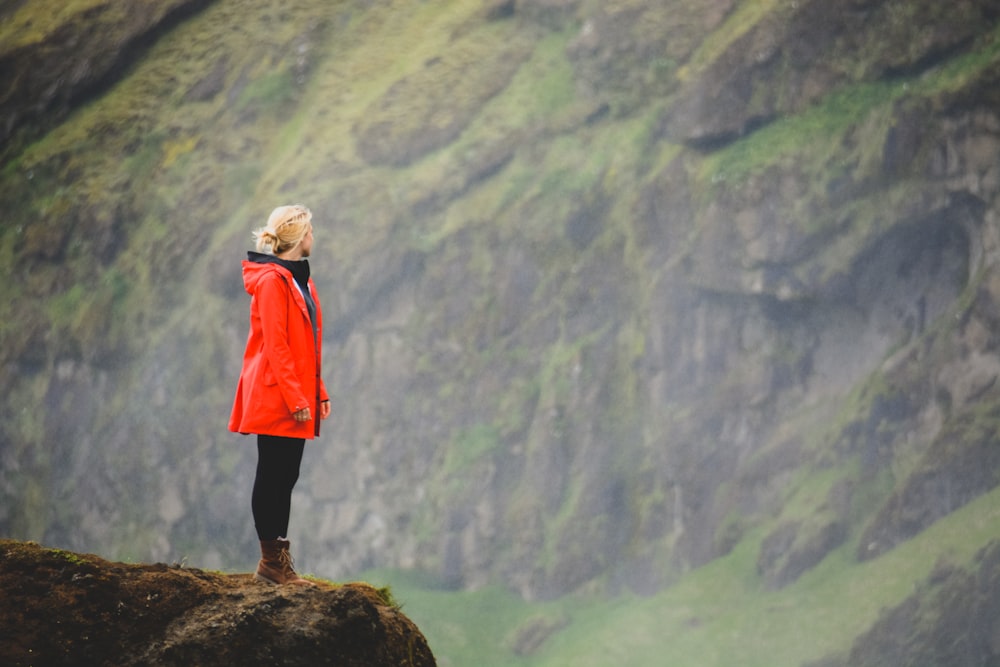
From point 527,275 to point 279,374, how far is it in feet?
106

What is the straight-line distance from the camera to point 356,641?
20.4 ft

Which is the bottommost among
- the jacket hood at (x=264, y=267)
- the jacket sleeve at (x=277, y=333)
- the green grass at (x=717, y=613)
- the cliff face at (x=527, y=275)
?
the green grass at (x=717, y=613)

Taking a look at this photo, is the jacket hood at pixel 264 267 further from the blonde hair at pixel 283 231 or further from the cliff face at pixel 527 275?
the cliff face at pixel 527 275

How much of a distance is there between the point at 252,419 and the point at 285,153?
34649 millimetres

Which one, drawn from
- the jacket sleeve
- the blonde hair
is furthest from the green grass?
the blonde hair

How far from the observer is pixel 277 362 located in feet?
23.4

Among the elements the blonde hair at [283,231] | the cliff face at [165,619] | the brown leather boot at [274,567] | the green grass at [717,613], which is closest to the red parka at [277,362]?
the blonde hair at [283,231]

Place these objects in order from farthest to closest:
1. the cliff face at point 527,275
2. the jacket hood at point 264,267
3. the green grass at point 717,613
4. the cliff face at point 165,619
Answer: the cliff face at point 527,275 → the green grass at point 717,613 → the jacket hood at point 264,267 → the cliff face at point 165,619

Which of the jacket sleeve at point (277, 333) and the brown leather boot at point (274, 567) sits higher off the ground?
the jacket sleeve at point (277, 333)

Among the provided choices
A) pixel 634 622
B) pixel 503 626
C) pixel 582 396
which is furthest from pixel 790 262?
pixel 503 626

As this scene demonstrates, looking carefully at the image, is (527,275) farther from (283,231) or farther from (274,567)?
(274,567)

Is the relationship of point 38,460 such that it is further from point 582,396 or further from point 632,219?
point 632,219

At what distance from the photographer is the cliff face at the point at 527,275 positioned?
1396 inches

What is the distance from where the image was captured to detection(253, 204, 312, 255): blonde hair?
7.23 metres
